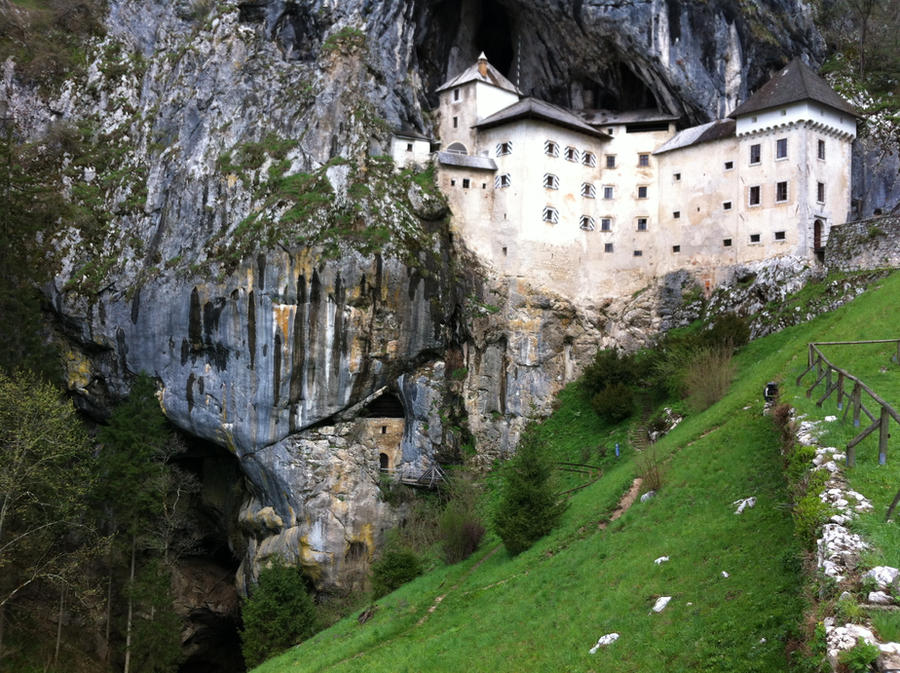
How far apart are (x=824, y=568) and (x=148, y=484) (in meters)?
38.2

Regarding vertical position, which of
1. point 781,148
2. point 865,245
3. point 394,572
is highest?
point 781,148

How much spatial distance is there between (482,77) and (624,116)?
8.97 meters

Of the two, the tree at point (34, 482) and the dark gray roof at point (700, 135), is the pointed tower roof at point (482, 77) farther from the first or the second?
the tree at point (34, 482)

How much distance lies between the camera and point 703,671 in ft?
43.4

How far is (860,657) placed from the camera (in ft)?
32.4

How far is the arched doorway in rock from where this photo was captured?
139 ft

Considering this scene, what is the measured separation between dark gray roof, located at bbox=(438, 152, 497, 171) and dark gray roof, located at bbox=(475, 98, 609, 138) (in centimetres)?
216

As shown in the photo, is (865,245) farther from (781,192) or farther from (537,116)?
(537,116)

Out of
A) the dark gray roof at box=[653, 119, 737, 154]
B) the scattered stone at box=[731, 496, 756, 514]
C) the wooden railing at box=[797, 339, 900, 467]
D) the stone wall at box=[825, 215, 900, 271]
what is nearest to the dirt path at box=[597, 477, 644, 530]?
the scattered stone at box=[731, 496, 756, 514]

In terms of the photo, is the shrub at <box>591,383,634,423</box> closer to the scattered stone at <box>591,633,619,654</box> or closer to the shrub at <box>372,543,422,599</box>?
the shrub at <box>372,543,422,599</box>

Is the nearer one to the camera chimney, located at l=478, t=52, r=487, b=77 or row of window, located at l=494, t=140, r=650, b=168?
row of window, located at l=494, t=140, r=650, b=168

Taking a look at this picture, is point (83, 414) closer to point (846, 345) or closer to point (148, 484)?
point (148, 484)

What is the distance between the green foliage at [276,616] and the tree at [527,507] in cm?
1451

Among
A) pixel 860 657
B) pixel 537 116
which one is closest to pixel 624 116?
pixel 537 116
